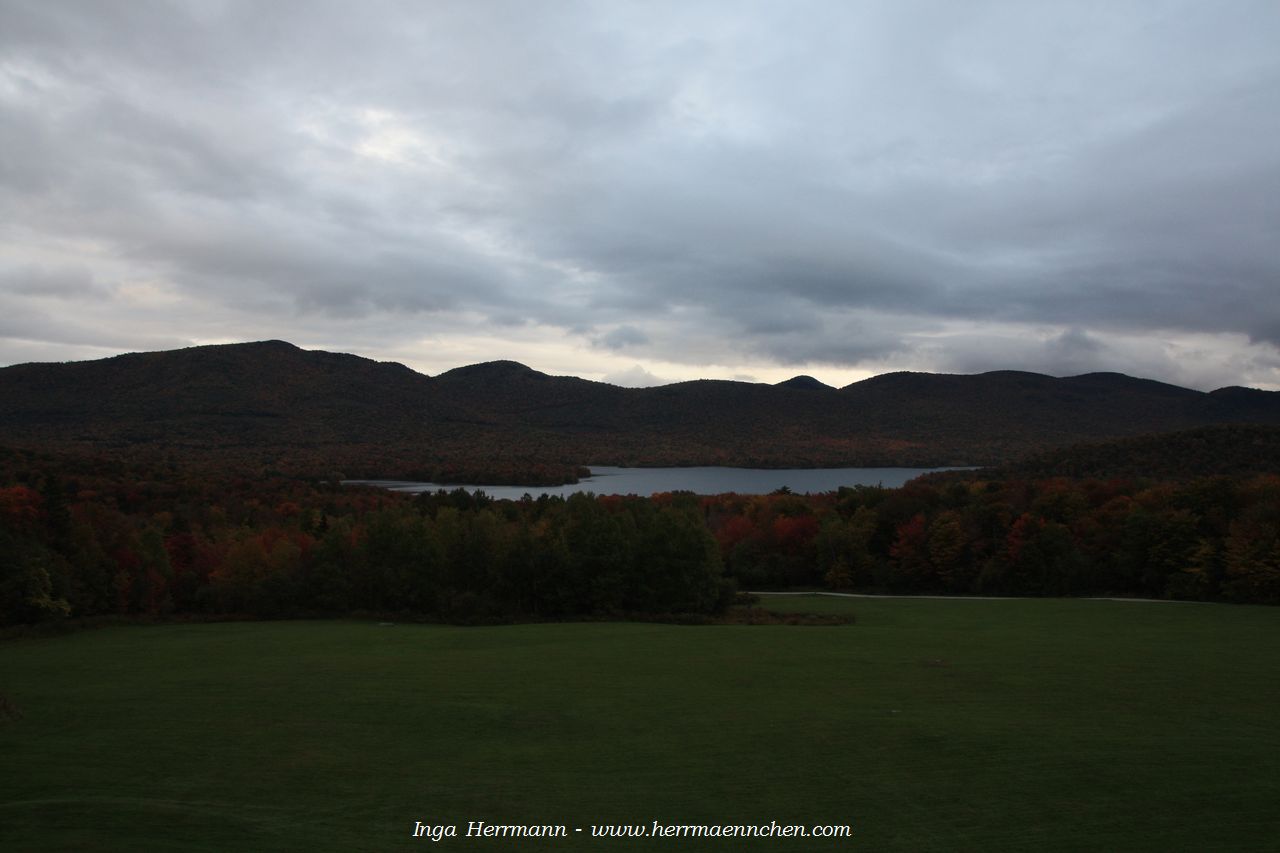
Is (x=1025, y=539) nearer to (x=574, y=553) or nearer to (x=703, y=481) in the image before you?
(x=574, y=553)

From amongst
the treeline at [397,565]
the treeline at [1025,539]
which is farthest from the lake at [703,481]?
the treeline at [397,565]

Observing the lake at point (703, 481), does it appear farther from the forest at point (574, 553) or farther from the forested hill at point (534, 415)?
the forest at point (574, 553)

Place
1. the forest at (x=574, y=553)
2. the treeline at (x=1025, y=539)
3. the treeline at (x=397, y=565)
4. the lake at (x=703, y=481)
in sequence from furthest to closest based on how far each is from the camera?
the lake at (x=703, y=481) → the treeline at (x=1025, y=539) → the forest at (x=574, y=553) → the treeline at (x=397, y=565)

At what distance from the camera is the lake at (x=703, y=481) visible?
8288 cm

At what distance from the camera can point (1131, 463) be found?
6912 centimetres

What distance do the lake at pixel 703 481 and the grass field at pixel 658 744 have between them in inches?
2058

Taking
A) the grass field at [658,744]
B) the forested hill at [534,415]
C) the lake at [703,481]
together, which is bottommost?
the grass field at [658,744]

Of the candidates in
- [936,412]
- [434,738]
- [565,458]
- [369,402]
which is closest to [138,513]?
[434,738]

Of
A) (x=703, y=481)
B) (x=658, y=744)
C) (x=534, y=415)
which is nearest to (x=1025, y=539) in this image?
(x=658, y=744)

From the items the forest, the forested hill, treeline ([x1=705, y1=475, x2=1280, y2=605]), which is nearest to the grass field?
the forest

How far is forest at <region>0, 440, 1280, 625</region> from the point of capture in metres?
38.0

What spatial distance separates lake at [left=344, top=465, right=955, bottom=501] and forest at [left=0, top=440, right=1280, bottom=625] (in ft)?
75.9

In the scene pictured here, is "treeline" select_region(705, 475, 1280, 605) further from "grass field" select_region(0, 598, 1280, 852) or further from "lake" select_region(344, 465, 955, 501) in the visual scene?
"lake" select_region(344, 465, 955, 501)

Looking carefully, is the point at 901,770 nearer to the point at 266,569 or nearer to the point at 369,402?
the point at 266,569
